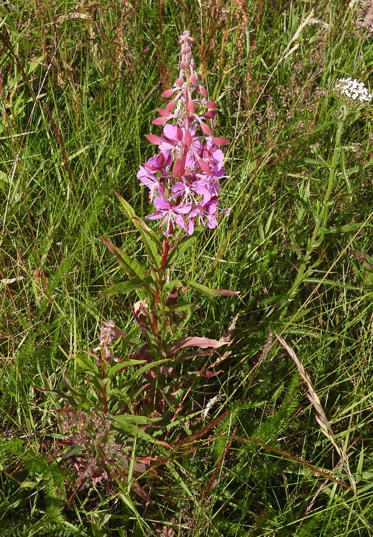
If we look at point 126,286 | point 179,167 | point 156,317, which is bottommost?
point 156,317

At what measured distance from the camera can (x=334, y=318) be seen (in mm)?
2203

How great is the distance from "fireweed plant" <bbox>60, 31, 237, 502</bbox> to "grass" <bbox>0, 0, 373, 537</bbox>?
0.06 metres

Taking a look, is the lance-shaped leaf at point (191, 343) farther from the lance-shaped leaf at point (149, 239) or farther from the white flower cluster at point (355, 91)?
the white flower cluster at point (355, 91)

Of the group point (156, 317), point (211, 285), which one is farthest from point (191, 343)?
point (211, 285)

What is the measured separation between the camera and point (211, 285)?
209cm

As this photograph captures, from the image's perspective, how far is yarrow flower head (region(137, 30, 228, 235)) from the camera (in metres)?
1.44

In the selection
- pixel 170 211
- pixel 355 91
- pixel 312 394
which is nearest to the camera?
pixel 312 394

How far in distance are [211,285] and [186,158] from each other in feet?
2.29

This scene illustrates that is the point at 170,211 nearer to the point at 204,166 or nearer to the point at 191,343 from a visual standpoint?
the point at 204,166

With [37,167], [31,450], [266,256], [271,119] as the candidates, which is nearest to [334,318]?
[266,256]

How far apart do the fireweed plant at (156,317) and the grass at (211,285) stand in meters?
0.06

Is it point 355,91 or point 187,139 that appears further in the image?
point 355,91

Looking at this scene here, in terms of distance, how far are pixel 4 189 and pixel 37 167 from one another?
20 cm

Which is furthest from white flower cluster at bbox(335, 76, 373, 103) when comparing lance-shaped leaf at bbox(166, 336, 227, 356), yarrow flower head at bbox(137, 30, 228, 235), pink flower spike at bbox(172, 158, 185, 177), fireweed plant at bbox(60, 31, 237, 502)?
lance-shaped leaf at bbox(166, 336, 227, 356)
